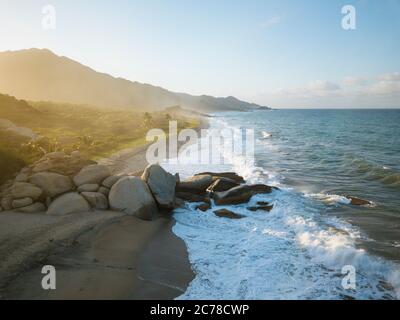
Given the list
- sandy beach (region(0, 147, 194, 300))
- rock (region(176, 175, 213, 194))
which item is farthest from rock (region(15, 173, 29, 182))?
rock (region(176, 175, 213, 194))

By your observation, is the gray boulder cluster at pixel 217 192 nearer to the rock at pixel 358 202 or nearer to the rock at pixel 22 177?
the rock at pixel 358 202

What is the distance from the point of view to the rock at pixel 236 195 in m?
19.9

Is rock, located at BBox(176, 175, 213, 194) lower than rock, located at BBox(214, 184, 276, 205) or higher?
higher

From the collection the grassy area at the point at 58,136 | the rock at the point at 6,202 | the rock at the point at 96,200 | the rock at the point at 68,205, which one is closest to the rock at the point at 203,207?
the rock at the point at 96,200

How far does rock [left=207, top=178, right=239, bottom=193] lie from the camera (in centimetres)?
2155

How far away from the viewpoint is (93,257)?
39.5ft

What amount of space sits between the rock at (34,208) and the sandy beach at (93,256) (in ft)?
1.34

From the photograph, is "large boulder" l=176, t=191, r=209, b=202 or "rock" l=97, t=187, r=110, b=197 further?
"large boulder" l=176, t=191, r=209, b=202

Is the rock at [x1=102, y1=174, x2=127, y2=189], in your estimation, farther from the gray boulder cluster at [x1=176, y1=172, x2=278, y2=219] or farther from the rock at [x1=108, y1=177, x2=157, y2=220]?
the gray boulder cluster at [x1=176, y1=172, x2=278, y2=219]

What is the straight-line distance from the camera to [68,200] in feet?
51.8

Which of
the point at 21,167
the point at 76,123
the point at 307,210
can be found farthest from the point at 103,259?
the point at 76,123

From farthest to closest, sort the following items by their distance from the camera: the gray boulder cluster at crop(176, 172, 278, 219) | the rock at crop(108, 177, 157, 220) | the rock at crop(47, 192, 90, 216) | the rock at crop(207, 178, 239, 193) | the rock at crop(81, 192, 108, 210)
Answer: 1. the rock at crop(207, 178, 239, 193)
2. the gray boulder cluster at crop(176, 172, 278, 219)
3. the rock at crop(108, 177, 157, 220)
4. the rock at crop(81, 192, 108, 210)
5. the rock at crop(47, 192, 90, 216)

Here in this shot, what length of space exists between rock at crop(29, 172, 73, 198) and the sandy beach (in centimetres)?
196

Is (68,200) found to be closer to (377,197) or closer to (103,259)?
(103,259)
